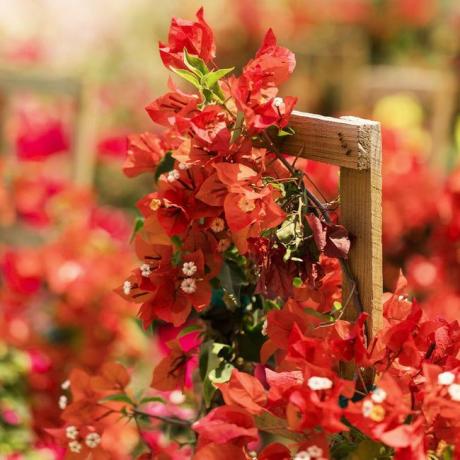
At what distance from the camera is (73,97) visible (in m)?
4.11

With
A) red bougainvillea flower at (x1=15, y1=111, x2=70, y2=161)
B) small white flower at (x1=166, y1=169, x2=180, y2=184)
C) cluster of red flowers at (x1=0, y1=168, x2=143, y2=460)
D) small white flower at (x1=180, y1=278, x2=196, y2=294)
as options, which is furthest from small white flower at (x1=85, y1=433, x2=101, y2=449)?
red bougainvillea flower at (x1=15, y1=111, x2=70, y2=161)

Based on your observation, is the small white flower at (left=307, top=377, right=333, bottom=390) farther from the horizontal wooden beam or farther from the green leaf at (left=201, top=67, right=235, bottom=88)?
the green leaf at (left=201, top=67, right=235, bottom=88)

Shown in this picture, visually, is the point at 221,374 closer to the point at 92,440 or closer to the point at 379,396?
the point at 92,440

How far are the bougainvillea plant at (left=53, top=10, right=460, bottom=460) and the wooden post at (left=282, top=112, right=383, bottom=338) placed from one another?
25 millimetres

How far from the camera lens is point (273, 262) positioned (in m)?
1.08

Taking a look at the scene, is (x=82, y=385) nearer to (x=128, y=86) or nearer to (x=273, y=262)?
(x=273, y=262)

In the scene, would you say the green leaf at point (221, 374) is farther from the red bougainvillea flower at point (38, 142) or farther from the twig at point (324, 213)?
the red bougainvillea flower at point (38, 142)

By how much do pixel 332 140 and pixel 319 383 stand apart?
11.5 inches

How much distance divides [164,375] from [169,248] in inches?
8.0

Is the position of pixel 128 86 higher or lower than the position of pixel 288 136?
lower

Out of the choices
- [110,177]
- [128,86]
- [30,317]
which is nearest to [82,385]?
[30,317]

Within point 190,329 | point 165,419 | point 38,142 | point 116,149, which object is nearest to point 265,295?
point 190,329

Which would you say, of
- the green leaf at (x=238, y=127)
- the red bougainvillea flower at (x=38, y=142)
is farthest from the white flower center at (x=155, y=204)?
the red bougainvillea flower at (x=38, y=142)

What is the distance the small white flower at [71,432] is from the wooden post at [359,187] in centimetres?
40
